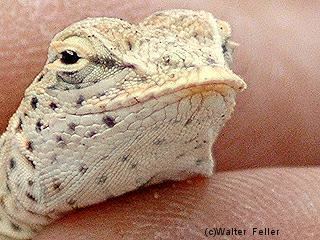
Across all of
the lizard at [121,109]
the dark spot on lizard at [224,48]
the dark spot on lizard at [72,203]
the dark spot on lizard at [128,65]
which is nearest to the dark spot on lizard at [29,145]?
the lizard at [121,109]

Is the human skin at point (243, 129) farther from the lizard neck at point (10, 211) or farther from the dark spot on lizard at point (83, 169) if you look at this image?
the dark spot on lizard at point (83, 169)

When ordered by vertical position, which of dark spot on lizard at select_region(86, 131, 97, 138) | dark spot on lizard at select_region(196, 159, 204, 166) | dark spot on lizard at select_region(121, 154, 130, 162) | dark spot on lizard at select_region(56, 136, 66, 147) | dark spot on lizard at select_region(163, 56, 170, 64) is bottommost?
dark spot on lizard at select_region(196, 159, 204, 166)

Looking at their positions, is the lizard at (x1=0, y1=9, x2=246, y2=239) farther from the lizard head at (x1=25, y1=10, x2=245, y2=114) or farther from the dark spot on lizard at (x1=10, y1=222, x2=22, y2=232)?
the dark spot on lizard at (x1=10, y1=222, x2=22, y2=232)

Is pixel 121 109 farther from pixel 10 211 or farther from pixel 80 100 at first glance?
pixel 10 211

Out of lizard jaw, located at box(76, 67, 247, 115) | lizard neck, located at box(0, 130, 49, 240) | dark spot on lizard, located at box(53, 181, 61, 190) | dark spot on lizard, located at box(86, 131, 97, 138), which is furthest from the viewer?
lizard neck, located at box(0, 130, 49, 240)

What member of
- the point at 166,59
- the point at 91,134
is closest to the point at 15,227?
the point at 91,134

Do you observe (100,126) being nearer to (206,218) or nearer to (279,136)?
(206,218)

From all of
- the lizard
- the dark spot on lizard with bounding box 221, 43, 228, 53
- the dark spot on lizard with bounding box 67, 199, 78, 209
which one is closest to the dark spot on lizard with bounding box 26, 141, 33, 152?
the lizard
